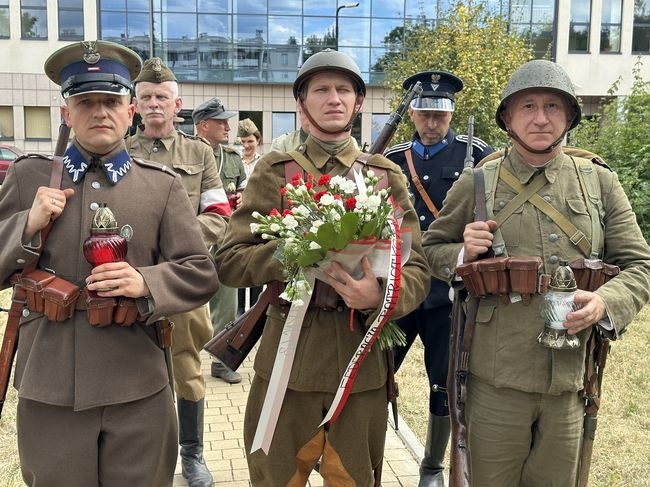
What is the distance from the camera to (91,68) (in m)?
2.69

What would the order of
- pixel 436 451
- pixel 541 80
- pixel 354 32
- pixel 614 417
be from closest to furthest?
pixel 541 80, pixel 436 451, pixel 614 417, pixel 354 32

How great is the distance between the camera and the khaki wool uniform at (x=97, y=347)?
261cm

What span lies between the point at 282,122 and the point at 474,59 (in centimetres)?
1911

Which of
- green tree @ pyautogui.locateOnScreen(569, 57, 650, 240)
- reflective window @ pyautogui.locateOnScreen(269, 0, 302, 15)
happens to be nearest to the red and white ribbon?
green tree @ pyautogui.locateOnScreen(569, 57, 650, 240)

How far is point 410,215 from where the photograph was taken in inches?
122

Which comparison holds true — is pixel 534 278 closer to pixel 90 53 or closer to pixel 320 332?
pixel 320 332

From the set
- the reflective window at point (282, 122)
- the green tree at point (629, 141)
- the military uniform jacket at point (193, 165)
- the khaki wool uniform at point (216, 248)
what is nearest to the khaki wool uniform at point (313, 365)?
the military uniform jacket at point (193, 165)

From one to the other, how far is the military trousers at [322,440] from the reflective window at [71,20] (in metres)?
30.3

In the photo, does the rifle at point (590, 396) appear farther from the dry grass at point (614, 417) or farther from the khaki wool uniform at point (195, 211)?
the khaki wool uniform at point (195, 211)

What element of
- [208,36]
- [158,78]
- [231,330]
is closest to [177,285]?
[231,330]

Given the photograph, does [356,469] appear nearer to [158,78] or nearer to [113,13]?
[158,78]

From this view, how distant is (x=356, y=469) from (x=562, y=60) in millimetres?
31338

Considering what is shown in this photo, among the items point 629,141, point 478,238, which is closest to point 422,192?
point 478,238

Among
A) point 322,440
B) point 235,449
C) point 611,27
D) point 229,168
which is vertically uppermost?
point 611,27
